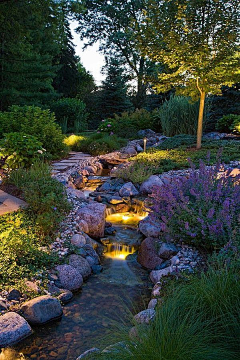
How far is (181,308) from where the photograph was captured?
2094 millimetres

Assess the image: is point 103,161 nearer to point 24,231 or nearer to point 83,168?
point 83,168

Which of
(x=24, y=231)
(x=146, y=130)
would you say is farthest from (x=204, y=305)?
(x=146, y=130)

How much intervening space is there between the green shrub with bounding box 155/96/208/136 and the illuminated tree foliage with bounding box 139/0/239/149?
3799mm

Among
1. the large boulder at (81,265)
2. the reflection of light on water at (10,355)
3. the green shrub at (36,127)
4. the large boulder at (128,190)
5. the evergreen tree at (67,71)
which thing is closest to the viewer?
the reflection of light on water at (10,355)

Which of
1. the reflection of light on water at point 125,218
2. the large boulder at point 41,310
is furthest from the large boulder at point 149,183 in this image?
the large boulder at point 41,310

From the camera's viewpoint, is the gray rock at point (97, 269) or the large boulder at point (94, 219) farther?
the large boulder at point (94, 219)

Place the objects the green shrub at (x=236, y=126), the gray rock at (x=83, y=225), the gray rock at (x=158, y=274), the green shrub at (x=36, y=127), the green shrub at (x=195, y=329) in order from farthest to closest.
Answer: the green shrub at (x=236, y=126) → the green shrub at (x=36, y=127) → the gray rock at (x=83, y=225) → the gray rock at (x=158, y=274) → the green shrub at (x=195, y=329)

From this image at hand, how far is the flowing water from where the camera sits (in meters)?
2.61

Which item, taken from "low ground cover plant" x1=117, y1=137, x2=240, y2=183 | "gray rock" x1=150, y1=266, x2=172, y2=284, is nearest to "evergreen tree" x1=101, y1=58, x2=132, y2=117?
"low ground cover plant" x1=117, y1=137, x2=240, y2=183

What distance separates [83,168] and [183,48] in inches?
157

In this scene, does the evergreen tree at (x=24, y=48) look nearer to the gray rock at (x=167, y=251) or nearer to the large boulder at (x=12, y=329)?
the gray rock at (x=167, y=251)

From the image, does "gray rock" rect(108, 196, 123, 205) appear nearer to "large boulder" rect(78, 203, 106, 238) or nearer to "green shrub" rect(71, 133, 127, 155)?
"large boulder" rect(78, 203, 106, 238)

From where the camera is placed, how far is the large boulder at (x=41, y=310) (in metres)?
2.91

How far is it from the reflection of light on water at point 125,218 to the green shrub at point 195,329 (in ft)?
11.1
